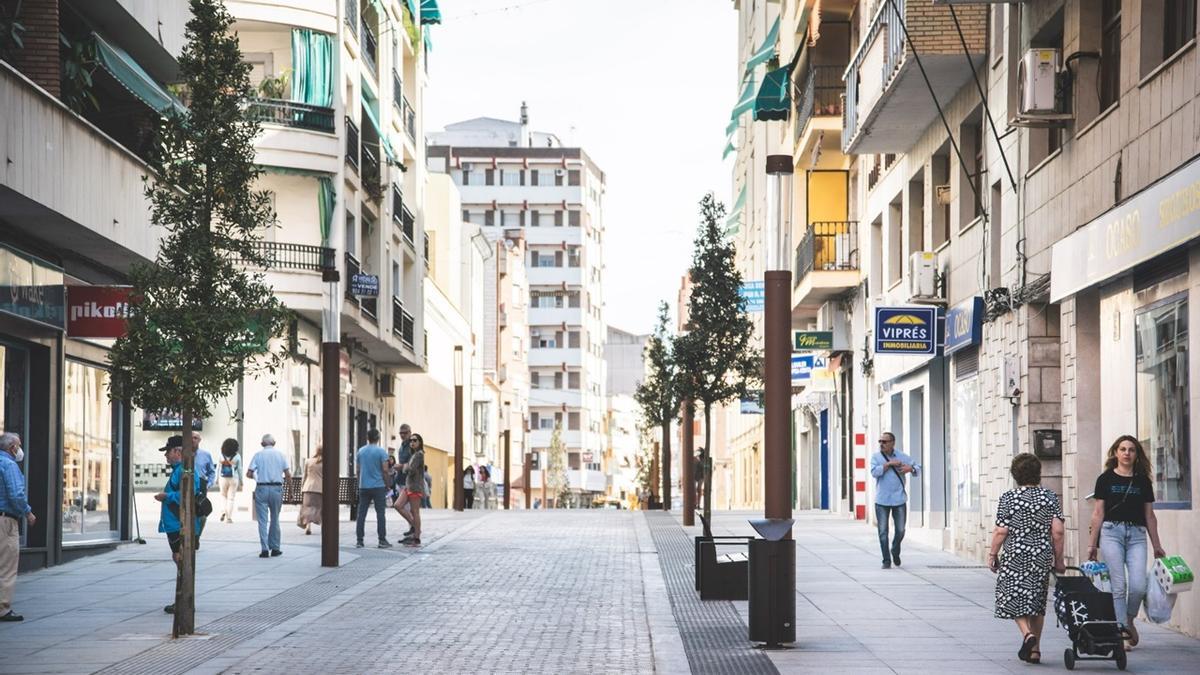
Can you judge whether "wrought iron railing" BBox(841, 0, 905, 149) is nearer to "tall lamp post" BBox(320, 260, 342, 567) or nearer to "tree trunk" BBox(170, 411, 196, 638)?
"tall lamp post" BBox(320, 260, 342, 567)

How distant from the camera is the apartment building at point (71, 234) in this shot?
19719 millimetres

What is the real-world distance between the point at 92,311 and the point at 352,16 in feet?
71.0

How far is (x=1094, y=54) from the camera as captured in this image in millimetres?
18609

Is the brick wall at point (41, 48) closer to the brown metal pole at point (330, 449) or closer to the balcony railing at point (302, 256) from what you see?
the brown metal pole at point (330, 449)

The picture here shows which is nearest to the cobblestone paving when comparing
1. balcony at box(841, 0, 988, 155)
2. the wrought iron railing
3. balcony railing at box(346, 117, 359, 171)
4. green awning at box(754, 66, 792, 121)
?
green awning at box(754, 66, 792, 121)

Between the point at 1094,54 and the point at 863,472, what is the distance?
20.2 m

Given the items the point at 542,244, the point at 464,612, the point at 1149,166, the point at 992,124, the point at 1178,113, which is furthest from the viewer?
the point at 542,244

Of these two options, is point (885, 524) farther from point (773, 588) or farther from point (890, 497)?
point (773, 588)

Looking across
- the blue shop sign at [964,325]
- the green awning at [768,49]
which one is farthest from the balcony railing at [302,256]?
the blue shop sign at [964,325]

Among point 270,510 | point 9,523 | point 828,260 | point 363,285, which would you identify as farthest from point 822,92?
point 9,523

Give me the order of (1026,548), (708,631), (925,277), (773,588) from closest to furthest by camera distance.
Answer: (1026,548) < (773,588) < (708,631) < (925,277)

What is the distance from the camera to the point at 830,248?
39312 mm

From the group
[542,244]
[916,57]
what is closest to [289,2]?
[916,57]

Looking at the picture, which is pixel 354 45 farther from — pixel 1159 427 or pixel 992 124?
pixel 1159 427
